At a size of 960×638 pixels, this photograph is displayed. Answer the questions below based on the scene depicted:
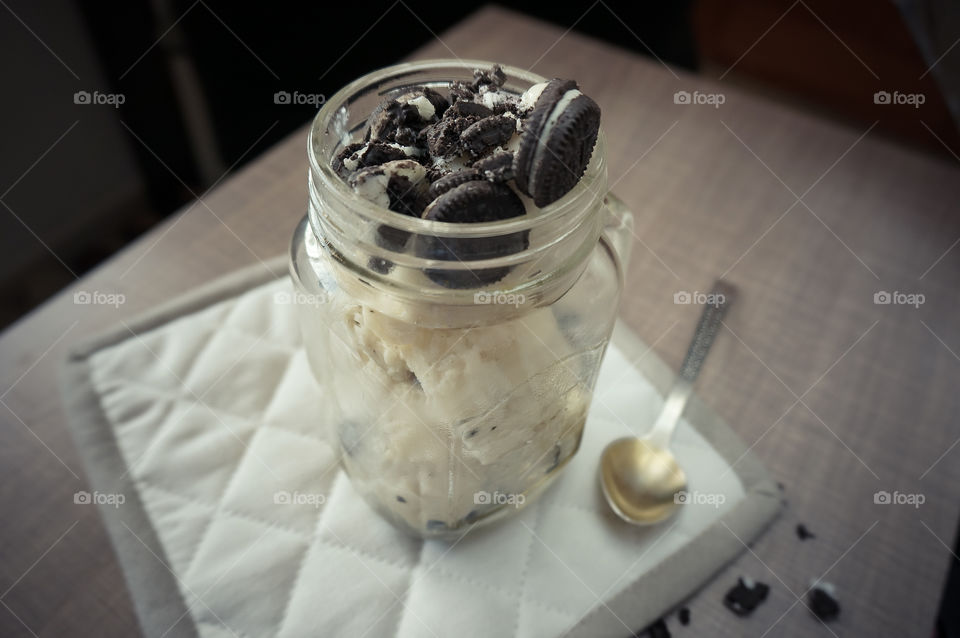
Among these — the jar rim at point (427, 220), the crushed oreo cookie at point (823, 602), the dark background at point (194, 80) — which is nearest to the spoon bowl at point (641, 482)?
the crushed oreo cookie at point (823, 602)

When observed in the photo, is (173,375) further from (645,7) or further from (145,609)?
(645,7)

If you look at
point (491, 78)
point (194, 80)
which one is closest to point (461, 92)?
point (491, 78)

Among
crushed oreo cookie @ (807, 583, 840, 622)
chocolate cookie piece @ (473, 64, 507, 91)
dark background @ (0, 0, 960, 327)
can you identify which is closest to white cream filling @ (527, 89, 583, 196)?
chocolate cookie piece @ (473, 64, 507, 91)

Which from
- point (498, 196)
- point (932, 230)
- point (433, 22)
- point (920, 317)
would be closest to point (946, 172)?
point (932, 230)

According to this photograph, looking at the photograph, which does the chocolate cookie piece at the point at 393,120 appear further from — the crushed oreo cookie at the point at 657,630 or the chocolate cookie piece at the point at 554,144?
the crushed oreo cookie at the point at 657,630

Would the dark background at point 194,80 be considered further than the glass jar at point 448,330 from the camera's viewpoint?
Yes

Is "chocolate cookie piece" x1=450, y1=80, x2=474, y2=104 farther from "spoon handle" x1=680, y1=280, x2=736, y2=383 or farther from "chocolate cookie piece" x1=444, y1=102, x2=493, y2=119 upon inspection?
"spoon handle" x1=680, y1=280, x2=736, y2=383

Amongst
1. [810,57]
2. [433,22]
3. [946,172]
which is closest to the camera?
[946,172]
